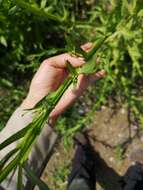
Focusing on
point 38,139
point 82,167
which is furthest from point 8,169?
point 82,167

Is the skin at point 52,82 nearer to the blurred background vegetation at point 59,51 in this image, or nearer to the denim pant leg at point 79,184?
the blurred background vegetation at point 59,51

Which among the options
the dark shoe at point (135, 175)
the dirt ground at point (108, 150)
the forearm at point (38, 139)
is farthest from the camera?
the dirt ground at point (108, 150)

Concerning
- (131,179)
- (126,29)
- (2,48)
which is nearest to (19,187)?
(126,29)

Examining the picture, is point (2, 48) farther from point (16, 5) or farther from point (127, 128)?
point (16, 5)

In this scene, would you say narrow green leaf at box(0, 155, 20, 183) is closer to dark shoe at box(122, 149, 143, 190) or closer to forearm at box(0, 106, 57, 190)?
forearm at box(0, 106, 57, 190)

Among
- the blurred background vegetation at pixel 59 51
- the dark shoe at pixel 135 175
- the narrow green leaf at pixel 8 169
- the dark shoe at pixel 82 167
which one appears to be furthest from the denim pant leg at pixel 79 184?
the narrow green leaf at pixel 8 169

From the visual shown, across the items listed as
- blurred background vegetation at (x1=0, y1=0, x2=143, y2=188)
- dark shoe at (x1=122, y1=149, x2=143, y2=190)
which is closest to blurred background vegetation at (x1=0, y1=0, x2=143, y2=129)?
blurred background vegetation at (x1=0, y1=0, x2=143, y2=188)
